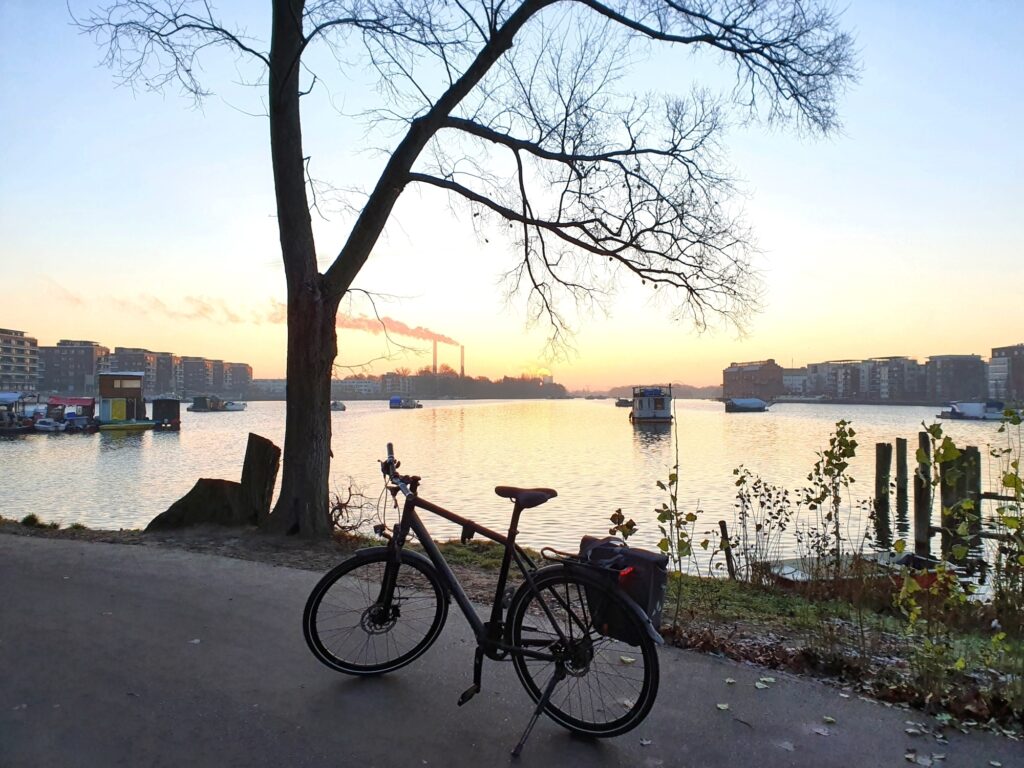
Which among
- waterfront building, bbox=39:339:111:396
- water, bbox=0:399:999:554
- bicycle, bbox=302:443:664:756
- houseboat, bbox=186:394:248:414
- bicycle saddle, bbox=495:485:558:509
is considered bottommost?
water, bbox=0:399:999:554

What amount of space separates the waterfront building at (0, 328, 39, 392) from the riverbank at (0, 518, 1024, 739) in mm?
133045

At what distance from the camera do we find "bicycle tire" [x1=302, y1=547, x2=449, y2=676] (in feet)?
12.7

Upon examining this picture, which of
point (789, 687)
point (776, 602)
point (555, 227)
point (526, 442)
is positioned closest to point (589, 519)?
point (555, 227)

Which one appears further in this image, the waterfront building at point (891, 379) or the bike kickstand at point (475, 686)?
the waterfront building at point (891, 379)

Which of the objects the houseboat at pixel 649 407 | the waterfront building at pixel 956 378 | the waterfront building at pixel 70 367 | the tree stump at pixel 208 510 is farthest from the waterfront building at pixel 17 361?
the waterfront building at pixel 956 378

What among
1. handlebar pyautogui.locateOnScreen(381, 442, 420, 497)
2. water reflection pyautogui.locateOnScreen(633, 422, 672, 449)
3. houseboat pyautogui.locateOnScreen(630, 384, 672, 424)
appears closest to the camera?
handlebar pyautogui.locateOnScreen(381, 442, 420, 497)

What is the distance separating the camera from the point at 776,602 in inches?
270

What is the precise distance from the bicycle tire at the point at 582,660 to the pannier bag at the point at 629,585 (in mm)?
25

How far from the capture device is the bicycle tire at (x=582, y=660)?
3.24 m

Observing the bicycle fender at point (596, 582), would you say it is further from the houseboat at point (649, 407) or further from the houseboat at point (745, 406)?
the houseboat at point (745, 406)

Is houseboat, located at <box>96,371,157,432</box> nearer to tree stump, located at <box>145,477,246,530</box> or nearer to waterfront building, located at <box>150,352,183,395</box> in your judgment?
tree stump, located at <box>145,477,246,530</box>

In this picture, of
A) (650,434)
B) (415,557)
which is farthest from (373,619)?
(650,434)

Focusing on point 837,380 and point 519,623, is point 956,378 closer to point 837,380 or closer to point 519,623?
point 837,380

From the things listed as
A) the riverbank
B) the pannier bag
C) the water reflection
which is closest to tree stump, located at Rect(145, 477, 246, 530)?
the riverbank
